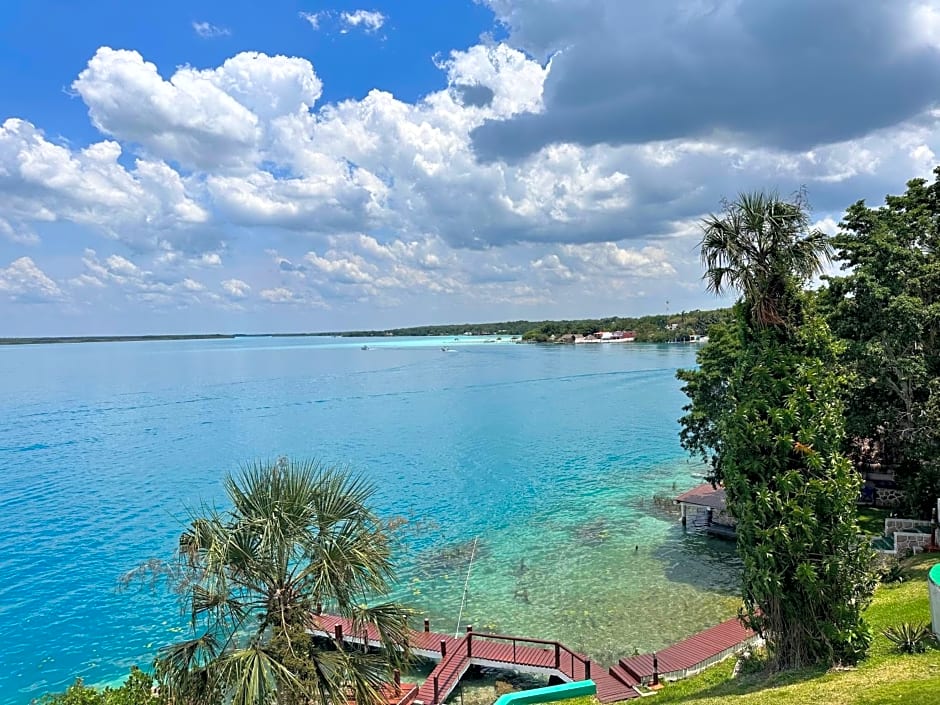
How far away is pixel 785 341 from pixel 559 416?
5780 cm

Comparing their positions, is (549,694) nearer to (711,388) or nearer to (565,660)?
(565,660)

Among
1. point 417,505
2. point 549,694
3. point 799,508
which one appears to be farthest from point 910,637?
point 417,505

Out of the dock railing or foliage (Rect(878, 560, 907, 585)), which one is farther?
foliage (Rect(878, 560, 907, 585))

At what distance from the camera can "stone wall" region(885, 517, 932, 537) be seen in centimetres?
2053

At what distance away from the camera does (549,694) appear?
13.0 m

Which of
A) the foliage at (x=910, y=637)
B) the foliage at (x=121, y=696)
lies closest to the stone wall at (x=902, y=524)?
the foliage at (x=910, y=637)

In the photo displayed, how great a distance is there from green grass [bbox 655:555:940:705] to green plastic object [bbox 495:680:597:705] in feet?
5.39

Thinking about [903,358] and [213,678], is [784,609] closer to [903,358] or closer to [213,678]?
[213,678]

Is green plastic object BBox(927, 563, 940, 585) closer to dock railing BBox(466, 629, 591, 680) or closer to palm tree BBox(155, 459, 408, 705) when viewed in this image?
dock railing BBox(466, 629, 591, 680)

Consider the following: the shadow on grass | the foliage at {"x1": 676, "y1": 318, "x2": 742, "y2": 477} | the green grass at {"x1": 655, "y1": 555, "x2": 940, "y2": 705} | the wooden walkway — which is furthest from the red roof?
the shadow on grass

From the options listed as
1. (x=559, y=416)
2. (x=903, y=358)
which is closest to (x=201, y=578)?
(x=903, y=358)

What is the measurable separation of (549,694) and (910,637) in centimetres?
700

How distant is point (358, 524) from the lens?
34.4 ft

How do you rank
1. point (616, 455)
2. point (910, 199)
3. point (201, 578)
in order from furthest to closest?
point (616, 455) → point (910, 199) → point (201, 578)
